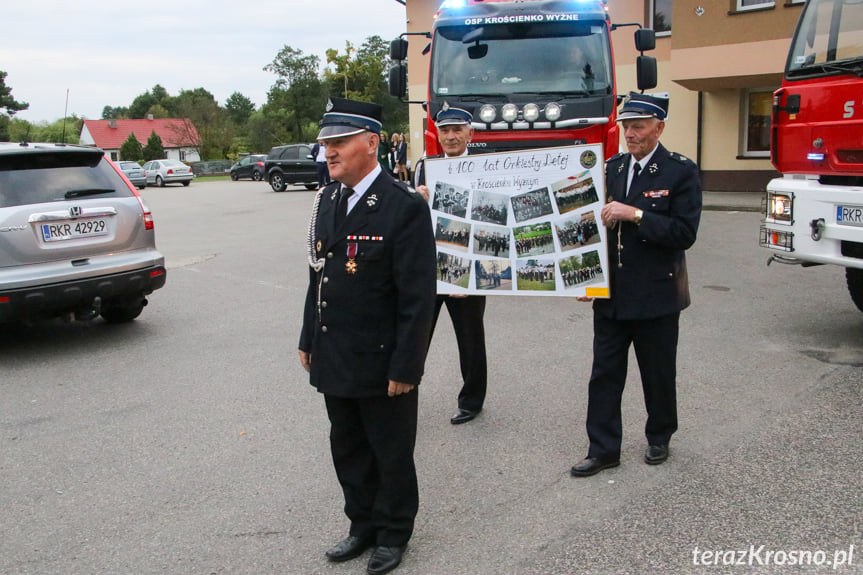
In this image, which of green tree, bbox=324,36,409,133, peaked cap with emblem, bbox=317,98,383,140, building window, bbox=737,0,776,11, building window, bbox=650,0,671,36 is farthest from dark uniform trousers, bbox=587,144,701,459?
green tree, bbox=324,36,409,133

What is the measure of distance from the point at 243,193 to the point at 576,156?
2776cm

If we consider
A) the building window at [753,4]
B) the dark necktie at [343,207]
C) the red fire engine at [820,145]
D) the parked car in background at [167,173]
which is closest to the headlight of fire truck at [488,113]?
the red fire engine at [820,145]

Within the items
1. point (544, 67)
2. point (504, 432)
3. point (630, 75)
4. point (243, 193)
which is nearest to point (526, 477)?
point (504, 432)

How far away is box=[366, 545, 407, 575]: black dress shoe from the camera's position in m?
3.25

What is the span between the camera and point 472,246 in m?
4.35

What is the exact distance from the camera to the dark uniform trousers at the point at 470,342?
4871 millimetres

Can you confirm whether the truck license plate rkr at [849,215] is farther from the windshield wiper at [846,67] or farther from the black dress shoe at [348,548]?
the black dress shoe at [348,548]

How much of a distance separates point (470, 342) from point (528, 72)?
4592mm

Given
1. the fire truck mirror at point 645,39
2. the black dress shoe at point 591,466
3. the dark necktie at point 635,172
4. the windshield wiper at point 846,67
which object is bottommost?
the black dress shoe at point 591,466

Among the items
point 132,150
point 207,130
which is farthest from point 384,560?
point 207,130

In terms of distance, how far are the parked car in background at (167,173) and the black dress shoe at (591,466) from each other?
40.8 meters

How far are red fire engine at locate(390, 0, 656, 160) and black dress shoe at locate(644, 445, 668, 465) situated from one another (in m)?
4.53

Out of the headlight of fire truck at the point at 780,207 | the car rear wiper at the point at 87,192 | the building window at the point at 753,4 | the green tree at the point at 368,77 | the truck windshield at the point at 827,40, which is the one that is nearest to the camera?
the truck windshield at the point at 827,40

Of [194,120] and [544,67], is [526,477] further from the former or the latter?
[194,120]
